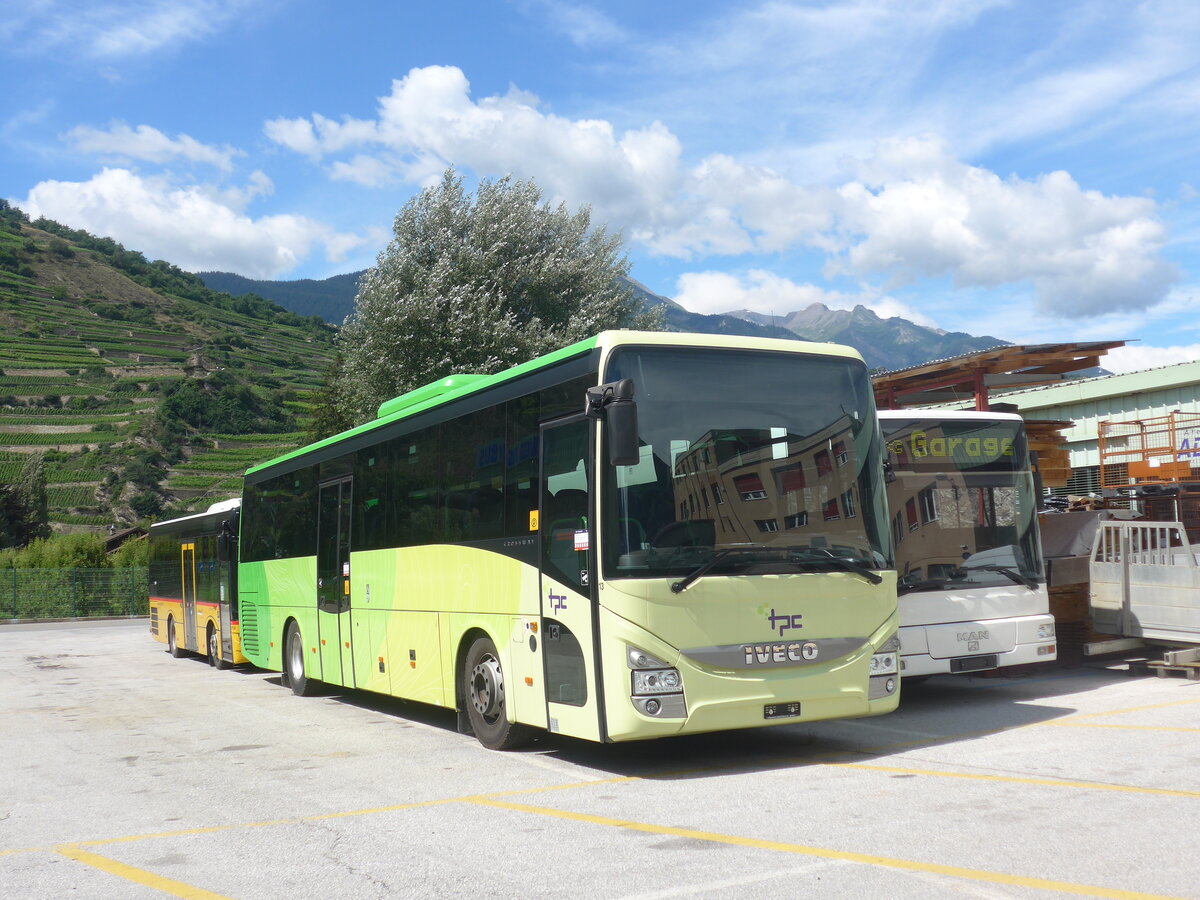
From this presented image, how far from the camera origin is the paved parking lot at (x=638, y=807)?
5285mm

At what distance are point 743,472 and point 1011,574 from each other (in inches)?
175

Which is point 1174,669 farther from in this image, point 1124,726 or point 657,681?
point 657,681

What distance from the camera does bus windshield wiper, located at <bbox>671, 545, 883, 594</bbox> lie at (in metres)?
7.81

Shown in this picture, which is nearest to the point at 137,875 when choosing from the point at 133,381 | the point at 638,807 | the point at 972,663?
the point at 638,807

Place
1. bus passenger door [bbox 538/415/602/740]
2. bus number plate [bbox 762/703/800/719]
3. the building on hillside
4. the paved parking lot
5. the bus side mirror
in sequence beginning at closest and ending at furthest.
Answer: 1. the paved parking lot
2. the bus side mirror
3. bus passenger door [bbox 538/415/602/740]
4. bus number plate [bbox 762/703/800/719]
5. the building on hillside

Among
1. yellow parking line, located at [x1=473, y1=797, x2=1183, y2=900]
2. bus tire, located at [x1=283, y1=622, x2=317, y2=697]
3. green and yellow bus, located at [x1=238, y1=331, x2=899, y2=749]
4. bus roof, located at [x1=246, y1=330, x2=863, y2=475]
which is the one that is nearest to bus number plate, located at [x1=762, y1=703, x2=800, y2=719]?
green and yellow bus, located at [x1=238, y1=331, x2=899, y2=749]

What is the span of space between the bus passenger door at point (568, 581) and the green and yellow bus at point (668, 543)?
2cm

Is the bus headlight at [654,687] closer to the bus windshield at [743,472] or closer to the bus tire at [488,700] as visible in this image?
the bus windshield at [743,472]

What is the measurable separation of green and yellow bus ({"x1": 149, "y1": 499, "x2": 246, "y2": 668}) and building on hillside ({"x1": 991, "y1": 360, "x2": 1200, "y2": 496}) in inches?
932

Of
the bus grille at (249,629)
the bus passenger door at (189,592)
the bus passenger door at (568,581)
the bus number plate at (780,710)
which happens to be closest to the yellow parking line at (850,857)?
the bus passenger door at (568,581)

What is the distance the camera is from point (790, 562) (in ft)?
26.9

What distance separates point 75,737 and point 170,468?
96345 mm

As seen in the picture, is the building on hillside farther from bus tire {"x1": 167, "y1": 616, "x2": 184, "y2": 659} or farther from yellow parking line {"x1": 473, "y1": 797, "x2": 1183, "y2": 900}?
yellow parking line {"x1": 473, "y1": 797, "x2": 1183, "y2": 900}

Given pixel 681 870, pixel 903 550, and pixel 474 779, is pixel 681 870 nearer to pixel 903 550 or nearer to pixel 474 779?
pixel 474 779
